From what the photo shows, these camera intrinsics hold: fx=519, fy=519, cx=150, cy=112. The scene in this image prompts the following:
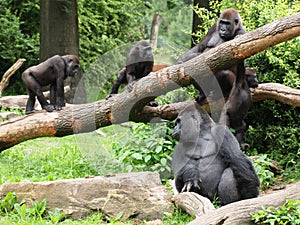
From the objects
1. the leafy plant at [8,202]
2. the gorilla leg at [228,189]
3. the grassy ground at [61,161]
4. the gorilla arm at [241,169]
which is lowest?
the grassy ground at [61,161]

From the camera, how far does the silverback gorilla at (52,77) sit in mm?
6891

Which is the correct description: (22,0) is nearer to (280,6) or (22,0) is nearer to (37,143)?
(37,143)

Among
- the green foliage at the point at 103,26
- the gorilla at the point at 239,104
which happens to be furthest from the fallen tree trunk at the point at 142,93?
the green foliage at the point at 103,26

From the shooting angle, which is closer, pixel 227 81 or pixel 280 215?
pixel 280 215

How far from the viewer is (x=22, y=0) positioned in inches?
520

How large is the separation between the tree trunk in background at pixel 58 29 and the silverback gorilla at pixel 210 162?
5669 millimetres

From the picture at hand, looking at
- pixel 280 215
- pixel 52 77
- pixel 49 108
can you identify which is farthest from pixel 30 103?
pixel 280 215

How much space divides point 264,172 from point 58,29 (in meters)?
6.03

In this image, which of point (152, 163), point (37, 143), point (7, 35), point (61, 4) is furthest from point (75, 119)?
point (7, 35)

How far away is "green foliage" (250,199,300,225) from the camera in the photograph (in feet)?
11.6

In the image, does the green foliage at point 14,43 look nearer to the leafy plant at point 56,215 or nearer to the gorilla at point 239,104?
the gorilla at point 239,104

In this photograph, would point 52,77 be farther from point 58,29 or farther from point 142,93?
point 58,29

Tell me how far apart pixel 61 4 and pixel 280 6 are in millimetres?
4714

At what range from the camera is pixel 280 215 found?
360 centimetres
